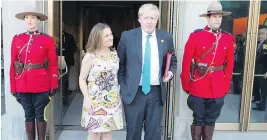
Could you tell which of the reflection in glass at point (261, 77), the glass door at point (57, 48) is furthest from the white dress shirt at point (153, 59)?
the reflection in glass at point (261, 77)

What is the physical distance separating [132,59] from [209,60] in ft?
2.70

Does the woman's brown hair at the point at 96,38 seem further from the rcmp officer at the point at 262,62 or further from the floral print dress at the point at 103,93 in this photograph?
the rcmp officer at the point at 262,62

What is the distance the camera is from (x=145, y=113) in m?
2.91

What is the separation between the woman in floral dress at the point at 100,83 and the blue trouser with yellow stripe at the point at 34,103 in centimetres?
64

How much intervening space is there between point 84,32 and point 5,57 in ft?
15.2

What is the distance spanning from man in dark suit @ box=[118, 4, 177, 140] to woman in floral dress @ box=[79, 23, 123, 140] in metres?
0.12

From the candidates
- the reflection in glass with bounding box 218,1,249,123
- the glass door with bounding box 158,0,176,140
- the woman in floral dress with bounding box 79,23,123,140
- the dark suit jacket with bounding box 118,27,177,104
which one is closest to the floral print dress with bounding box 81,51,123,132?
the woman in floral dress with bounding box 79,23,123,140

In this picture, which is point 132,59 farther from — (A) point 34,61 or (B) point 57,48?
(B) point 57,48

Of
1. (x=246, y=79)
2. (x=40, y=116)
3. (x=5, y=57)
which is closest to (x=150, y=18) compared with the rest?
(x=40, y=116)

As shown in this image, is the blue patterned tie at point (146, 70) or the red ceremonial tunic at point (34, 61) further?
the red ceremonial tunic at point (34, 61)

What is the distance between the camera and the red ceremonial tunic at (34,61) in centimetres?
309

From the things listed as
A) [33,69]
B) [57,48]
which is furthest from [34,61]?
[57,48]

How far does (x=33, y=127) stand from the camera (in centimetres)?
329

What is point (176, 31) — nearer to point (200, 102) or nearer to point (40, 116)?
point (200, 102)
